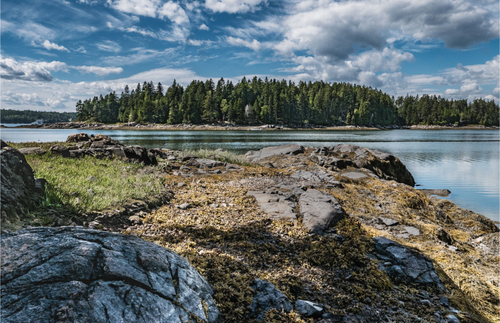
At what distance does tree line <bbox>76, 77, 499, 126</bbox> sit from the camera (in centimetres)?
10881

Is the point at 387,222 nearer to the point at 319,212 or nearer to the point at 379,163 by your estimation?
the point at 319,212

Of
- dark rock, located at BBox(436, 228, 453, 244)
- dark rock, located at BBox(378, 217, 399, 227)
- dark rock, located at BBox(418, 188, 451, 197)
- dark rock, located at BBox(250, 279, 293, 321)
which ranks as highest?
dark rock, located at BBox(250, 279, 293, 321)

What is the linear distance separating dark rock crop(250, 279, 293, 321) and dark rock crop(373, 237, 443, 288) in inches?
82.7

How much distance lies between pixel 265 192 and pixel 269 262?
4164 millimetres

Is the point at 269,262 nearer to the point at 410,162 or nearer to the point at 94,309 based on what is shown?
the point at 94,309

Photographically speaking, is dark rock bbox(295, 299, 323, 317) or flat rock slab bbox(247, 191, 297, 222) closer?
dark rock bbox(295, 299, 323, 317)

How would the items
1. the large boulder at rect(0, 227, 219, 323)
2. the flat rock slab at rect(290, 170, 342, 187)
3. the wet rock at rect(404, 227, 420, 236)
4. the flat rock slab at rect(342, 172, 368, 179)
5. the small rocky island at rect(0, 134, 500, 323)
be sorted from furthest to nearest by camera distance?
the flat rock slab at rect(342, 172, 368, 179)
the flat rock slab at rect(290, 170, 342, 187)
the wet rock at rect(404, 227, 420, 236)
the small rocky island at rect(0, 134, 500, 323)
the large boulder at rect(0, 227, 219, 323)

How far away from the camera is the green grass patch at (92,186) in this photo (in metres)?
5.66

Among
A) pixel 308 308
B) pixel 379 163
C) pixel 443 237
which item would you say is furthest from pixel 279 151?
pixel 308 308

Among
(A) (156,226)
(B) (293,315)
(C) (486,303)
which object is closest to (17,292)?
(B) (293,315)

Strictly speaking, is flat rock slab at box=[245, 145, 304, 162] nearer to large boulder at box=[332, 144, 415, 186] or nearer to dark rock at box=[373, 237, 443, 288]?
large boulder at box=[332, 144, 415, 186]

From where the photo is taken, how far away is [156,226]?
5.69 m

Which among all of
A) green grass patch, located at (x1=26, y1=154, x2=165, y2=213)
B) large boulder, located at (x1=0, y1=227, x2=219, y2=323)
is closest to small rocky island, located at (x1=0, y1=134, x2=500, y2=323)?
Result: large boulder, located at (x1=0, y1=227, x2=219, y2=323)

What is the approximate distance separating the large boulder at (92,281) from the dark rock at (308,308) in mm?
1101
